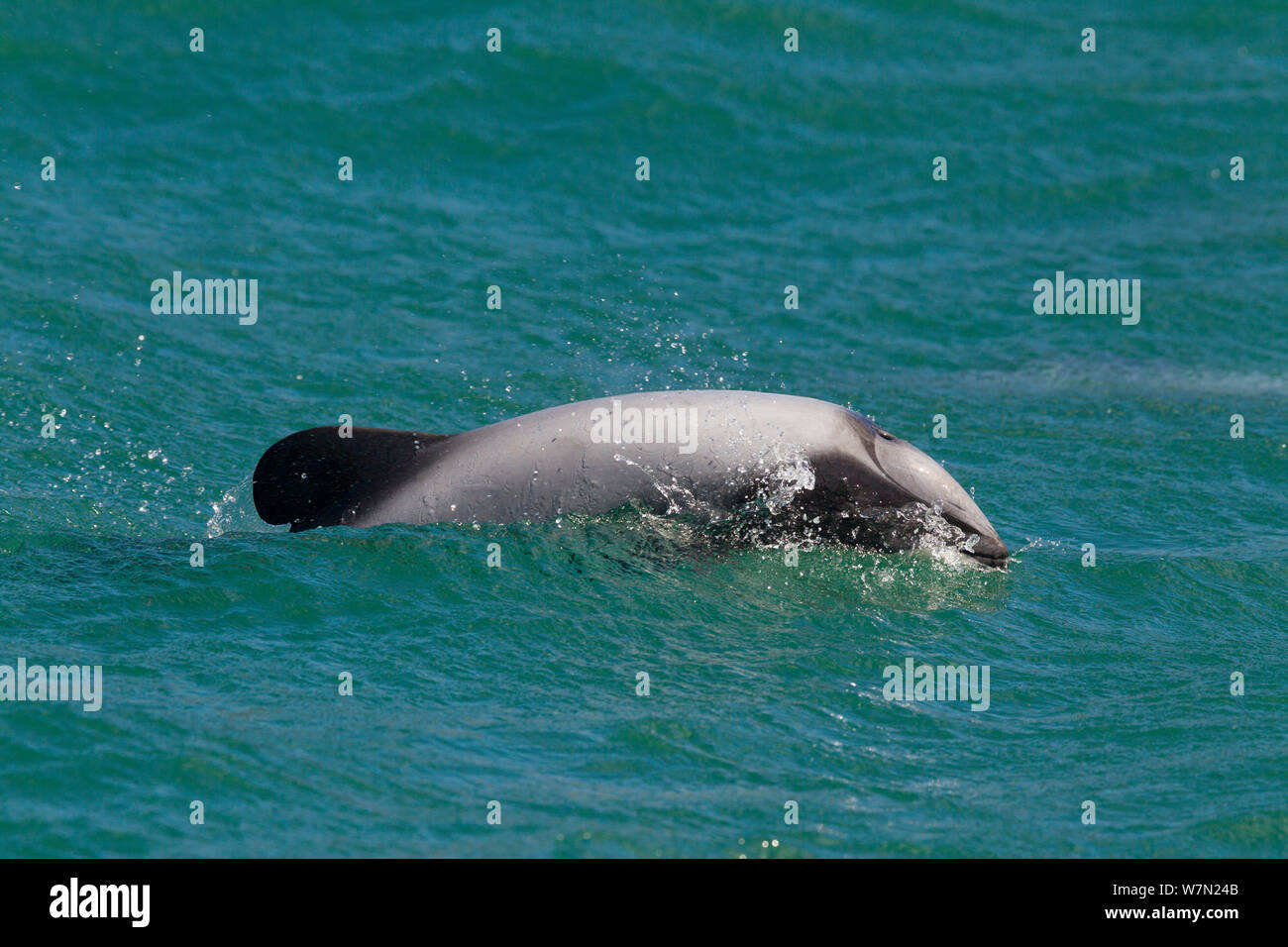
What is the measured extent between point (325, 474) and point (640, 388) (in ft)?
16.0

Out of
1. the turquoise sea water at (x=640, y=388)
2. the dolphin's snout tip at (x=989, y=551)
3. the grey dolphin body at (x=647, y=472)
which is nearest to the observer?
the turquoise sea water at (x=640, y=388)

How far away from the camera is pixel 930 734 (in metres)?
7.97

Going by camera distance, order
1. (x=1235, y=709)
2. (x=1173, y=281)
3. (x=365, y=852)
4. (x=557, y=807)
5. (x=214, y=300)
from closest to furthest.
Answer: (x=365, y=852) → (x=557, y=807) → (x=1235, y=709) → (x=214, y=300) → (x=1173, y=281)

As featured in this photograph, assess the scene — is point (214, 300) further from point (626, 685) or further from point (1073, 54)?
point (1073, 54)

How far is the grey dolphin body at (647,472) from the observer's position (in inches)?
368

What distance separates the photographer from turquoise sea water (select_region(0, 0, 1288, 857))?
726 cm

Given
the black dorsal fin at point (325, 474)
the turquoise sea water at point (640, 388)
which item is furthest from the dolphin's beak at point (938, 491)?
the black dorsal fin at point (325, 474)

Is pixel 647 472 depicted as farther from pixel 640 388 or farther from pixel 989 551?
pixel 640 388

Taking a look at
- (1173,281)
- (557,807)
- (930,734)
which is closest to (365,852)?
(557,807)

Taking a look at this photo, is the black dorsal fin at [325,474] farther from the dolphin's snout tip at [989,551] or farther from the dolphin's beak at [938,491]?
the dolphin's snout tip at [989,551]

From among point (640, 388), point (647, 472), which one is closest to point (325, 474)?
point (647, 472)

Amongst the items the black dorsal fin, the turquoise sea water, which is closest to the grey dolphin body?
the black dorsal fin

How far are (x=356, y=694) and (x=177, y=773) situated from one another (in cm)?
114

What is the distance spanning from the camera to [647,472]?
369 inches
